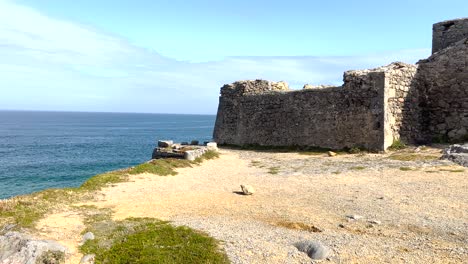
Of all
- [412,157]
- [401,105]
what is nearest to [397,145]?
[401,105]

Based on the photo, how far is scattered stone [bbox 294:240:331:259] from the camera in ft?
24.7

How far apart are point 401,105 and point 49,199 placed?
19.7 m

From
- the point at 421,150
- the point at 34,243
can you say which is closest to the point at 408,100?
the point at 421,150

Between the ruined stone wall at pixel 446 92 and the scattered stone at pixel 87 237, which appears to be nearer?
the scattered stone at pixel 87 237

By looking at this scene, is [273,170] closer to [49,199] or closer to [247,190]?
[247,190]

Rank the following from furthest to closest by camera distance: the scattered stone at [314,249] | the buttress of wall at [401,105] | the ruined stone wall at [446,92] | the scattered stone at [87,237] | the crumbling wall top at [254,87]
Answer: the crumbling wall top at [254,87]
the ruined stone wall at [446,92]
the buttress of wall at [401,105]
the scattered stone at [87,237]
the scattered stone at [314,249]

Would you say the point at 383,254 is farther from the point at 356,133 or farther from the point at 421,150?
the point at 356,133

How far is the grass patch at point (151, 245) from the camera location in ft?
25.4

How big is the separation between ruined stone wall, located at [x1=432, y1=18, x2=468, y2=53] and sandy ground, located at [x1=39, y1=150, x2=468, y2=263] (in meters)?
13.4

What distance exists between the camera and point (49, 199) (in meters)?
12.2

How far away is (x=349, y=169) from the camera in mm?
16953

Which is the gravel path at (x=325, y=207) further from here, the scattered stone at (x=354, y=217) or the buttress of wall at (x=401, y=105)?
the buttress of wall at (x=401, y=105)

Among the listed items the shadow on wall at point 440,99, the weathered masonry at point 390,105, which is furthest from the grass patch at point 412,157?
the shadow on wall at point 440,99

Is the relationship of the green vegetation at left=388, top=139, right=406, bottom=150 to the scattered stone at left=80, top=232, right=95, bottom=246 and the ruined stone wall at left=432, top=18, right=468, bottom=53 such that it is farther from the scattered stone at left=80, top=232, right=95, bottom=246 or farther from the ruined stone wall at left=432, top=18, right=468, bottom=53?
the scattered stone at left=80, top=232, right=95, bottom=246
